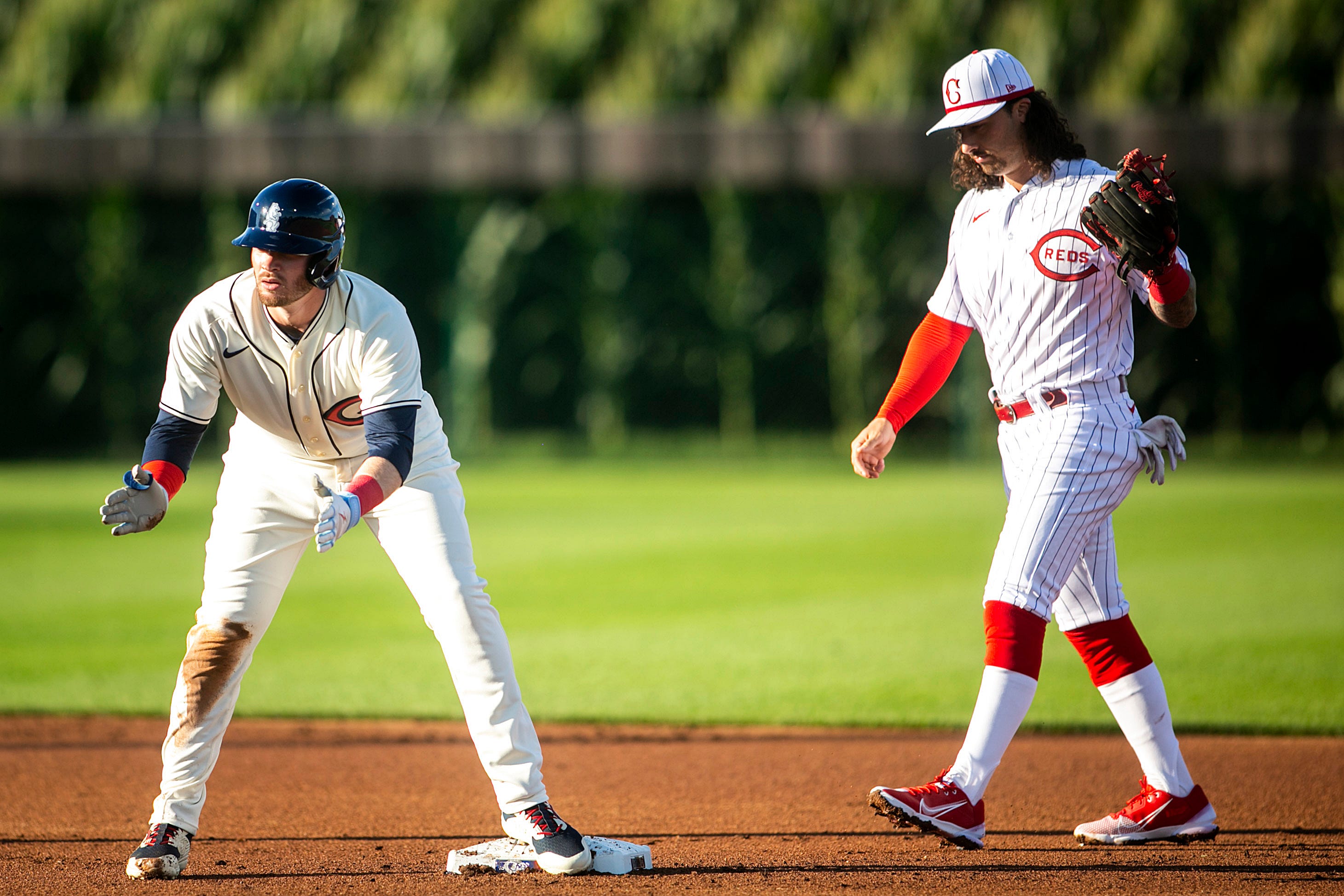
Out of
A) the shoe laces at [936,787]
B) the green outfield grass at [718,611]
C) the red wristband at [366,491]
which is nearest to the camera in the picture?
the red wristband at [366,491]

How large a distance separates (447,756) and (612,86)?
16236 millimetres

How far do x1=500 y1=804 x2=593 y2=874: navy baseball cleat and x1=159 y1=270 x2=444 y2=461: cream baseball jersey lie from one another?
113 cm

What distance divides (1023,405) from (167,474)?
7.71ft

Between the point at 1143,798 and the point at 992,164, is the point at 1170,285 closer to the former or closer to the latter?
the point at 992,164

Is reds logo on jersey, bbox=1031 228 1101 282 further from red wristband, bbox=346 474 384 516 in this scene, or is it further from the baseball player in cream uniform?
red wristband, bbox=346 474 384 516

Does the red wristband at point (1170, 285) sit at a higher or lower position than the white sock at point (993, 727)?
higher

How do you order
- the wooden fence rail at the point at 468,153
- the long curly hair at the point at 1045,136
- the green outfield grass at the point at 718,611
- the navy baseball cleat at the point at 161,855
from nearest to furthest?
the navy baseball cleat at the point at 161,855
the long curly hair at the point at 1045,136
the green outfield grass at the point at 718,611
the wooden fence rail at the point at 468,153

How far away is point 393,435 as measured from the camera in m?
3.56

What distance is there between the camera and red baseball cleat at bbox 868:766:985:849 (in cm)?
367

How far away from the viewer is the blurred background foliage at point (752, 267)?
16766 mm

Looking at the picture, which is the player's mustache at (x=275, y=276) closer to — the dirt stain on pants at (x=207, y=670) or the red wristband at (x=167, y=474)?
the red wristband at (x=167, y=474)

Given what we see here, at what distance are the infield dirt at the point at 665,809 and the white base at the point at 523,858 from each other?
4 cm

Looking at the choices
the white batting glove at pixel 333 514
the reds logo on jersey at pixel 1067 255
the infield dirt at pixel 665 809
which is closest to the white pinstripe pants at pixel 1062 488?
the reds logo on jersey at pixel 1067 255

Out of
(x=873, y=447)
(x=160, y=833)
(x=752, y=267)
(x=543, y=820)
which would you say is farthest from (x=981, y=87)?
(x=752, y=267)
